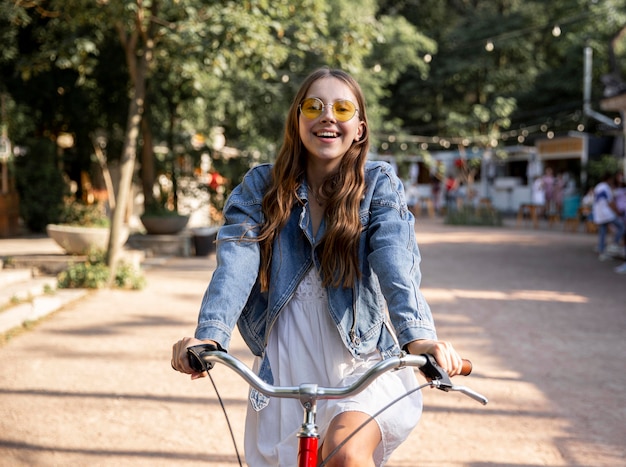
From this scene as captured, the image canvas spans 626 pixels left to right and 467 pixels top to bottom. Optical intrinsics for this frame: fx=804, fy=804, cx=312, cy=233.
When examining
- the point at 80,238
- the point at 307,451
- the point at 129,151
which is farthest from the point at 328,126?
the point at 80,238

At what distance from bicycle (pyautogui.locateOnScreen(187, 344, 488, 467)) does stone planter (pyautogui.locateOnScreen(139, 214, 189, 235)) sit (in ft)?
43.2

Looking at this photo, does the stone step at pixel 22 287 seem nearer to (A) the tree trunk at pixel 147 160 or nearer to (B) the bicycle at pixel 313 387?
(A) the tree trunk at pixel 147 160

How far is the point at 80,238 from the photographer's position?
1162 centimetres

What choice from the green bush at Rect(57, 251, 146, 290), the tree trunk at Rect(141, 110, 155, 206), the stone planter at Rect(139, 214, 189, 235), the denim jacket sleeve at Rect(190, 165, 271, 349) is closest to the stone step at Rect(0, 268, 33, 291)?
the green bush at Rect(57, 251, 146, 290)

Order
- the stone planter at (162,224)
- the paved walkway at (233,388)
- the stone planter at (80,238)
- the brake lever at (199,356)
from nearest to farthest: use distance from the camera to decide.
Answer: the brake lever at (199,356)
the paved walkway at (233,388)
the stone planter at (80,238)
the stone planter at (162,224)

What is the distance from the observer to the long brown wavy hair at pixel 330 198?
2.44 metres

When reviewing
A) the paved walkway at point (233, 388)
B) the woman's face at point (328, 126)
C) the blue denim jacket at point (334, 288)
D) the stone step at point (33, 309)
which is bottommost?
the paved walkway at point (233, 388)

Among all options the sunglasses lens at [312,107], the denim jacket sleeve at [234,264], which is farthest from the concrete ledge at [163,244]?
the sunglasses lens at [312,107]

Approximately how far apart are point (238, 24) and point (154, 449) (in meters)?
6.19

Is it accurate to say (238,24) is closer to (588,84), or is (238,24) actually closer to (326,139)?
(326,139)

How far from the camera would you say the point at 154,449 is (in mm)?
4430

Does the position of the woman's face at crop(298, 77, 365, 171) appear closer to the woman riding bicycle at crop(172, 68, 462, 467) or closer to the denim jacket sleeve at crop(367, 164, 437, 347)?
the woman riding bicycle at crop(172, 68, 462, 467)

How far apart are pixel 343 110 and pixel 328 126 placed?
68 mm

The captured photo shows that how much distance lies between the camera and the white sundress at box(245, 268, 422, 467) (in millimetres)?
2396
